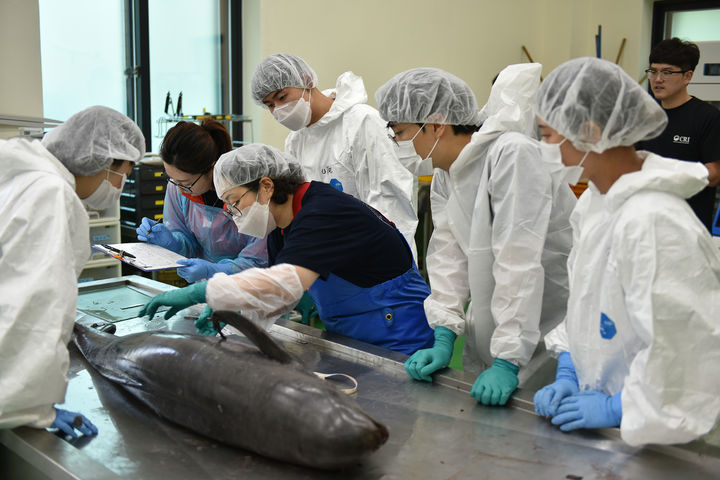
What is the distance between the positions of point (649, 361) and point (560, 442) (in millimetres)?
303

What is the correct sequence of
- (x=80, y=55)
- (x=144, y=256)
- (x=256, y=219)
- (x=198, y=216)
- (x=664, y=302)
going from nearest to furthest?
(x=664, y=302) < (x=256, y=219) < (x=144, y=256) < (x=198, y=216) < (x=80, y=55)

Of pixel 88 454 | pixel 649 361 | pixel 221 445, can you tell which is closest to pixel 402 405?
pixel 221 445

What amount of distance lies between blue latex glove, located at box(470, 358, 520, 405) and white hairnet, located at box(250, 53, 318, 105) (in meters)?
1.80

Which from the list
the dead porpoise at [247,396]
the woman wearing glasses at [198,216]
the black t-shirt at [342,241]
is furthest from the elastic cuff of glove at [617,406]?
the woman wearing glasses at [198,216]

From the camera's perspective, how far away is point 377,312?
219 centimetres

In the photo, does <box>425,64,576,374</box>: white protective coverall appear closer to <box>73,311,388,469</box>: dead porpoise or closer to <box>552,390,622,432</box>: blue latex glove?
<box>552,390,622,432</box>: blue latex glove

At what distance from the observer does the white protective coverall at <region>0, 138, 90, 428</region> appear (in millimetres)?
1405

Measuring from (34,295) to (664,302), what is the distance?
1.32m

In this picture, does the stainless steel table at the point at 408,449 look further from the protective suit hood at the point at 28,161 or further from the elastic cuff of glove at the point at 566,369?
the protective suit hood at the point at 28,161

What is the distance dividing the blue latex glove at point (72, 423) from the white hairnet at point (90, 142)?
678 mm

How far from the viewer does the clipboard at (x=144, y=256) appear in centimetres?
232

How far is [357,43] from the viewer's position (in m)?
5.98

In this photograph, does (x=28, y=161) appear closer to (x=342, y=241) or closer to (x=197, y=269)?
(x=342, y=241)

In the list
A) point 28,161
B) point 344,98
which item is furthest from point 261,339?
point 344,98
